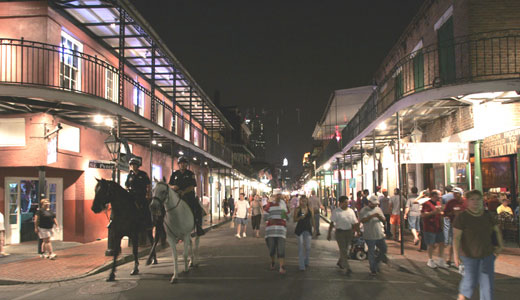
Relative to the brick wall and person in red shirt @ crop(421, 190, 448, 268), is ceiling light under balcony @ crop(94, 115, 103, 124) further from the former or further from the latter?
the brick wall

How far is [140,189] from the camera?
966cm

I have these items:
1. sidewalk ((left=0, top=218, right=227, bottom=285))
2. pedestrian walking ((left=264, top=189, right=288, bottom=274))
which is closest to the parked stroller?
pedestrian walking ((left=264, top=189, right=288, bottom=274))

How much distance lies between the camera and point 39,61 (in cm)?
1310

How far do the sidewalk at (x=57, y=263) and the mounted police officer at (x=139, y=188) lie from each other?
1.63 metres

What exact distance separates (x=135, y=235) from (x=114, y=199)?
3.39ft

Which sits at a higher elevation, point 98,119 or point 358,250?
point 98,119

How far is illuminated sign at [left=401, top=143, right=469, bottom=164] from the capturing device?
38.8 ft

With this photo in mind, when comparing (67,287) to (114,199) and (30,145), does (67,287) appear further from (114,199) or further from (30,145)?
(30,145)

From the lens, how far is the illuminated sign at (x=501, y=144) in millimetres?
11516

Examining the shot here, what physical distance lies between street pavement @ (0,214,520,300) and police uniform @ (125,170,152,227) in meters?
1.32

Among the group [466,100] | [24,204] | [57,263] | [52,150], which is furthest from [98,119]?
[466,100]

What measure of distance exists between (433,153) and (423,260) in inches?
124

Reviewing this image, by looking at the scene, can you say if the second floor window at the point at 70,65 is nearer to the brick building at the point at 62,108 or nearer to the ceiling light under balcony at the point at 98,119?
the brick building at the point at 62,108

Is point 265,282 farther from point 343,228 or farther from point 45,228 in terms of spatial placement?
point 45,228
